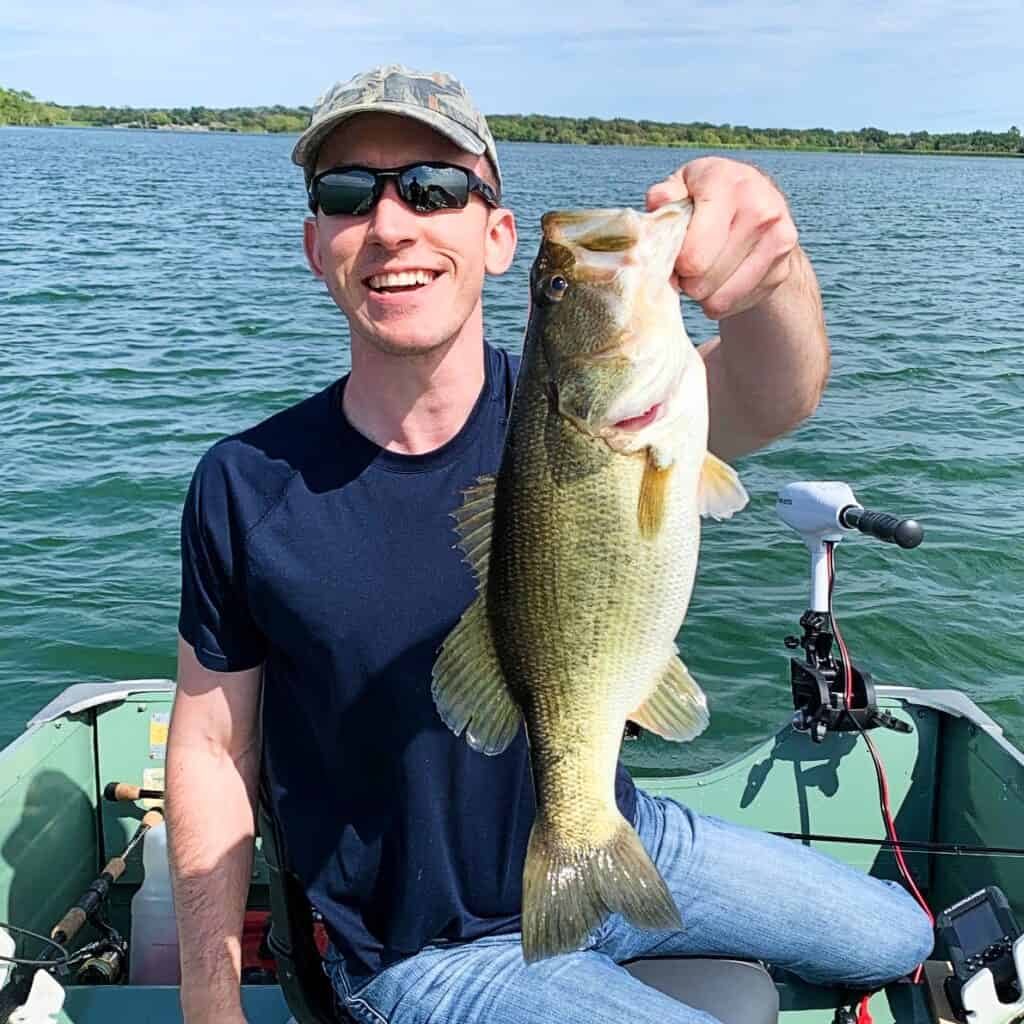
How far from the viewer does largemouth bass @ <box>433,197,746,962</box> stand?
6.31 feet

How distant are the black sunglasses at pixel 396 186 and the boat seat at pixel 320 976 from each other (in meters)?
1.58

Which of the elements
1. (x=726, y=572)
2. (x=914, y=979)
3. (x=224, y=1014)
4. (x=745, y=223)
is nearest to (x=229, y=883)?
(x=224, y=1014)

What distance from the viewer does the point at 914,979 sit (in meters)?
3.91

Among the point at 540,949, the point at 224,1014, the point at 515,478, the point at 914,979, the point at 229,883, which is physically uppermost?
the point at 515,478

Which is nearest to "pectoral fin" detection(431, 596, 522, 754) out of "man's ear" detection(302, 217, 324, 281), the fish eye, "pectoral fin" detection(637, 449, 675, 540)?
"pectoral fin" detection(637, 449, 675, 540)

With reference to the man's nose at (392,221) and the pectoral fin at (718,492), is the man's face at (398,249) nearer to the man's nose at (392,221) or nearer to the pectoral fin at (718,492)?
the man's nose at (392,221)

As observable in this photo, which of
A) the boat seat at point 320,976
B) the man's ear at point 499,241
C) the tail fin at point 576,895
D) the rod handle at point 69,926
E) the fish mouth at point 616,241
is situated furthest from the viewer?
the rod handle at point 69,926

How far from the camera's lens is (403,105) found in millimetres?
2586

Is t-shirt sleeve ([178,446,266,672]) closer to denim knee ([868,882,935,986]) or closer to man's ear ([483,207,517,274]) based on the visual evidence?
man's ear ([483,207,517,274])

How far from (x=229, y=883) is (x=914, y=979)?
248cm

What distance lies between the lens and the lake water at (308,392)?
831 centimetres

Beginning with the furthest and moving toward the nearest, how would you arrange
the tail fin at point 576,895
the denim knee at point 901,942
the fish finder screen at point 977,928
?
the fish finder screen at point 977,928 < the denim knee at point 901,942 < the tail fin at point 576,895

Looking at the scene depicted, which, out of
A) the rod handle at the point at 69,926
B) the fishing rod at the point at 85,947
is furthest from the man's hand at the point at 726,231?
the rod handle at the point at 69,926

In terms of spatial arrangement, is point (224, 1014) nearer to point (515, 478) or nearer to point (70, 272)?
point (515, 478)
